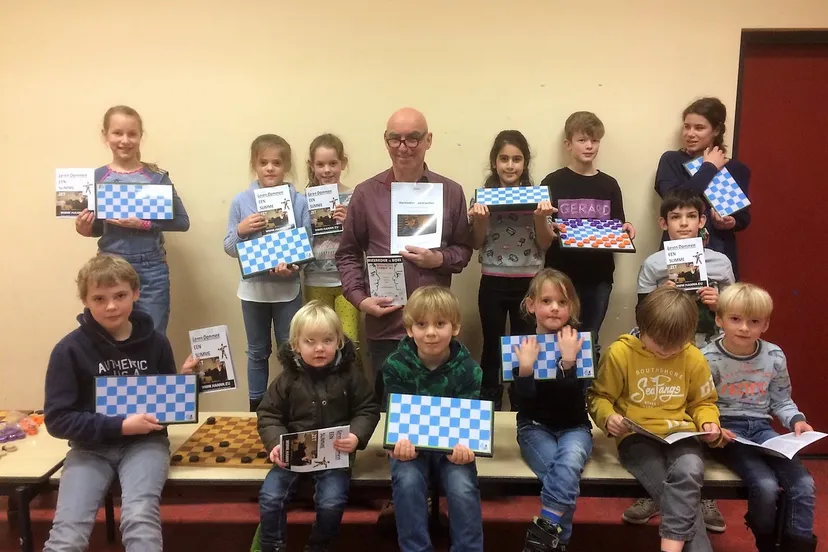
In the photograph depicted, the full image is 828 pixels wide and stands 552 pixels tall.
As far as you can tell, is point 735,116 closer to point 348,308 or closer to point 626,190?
point 626,190

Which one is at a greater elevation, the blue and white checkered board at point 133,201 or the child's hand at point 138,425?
the blue and white checkered board at point 133,201

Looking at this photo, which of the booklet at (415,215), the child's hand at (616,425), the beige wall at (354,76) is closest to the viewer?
the child's hand at (616,425)

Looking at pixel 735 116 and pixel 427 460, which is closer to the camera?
pixel 427 460

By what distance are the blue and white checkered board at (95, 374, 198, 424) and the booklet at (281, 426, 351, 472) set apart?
0.46 metres

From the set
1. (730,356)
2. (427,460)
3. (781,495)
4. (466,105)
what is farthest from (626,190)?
(427,460)

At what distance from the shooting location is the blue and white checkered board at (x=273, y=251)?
2.96 m

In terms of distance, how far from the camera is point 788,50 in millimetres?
3408

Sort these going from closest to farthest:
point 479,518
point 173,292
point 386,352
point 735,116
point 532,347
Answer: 1. point 479,518
2. point 532,347
3. point 386,352
4. point 735,116
5. point 173,292

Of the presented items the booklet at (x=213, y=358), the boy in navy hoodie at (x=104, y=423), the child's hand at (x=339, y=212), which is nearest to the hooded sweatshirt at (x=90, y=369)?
the boy in navy hoodie at (x=104, y=423)

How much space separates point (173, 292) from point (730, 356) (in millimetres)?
3190

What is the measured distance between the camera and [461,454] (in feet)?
7.00

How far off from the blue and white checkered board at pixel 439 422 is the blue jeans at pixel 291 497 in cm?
27

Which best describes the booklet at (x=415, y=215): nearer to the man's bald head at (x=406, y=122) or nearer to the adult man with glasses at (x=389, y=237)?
the adult man with glasses at (x=389, y=237)

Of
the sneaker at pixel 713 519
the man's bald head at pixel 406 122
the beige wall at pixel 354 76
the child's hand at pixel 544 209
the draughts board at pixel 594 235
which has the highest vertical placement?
the beige wall at pixel 354 76
